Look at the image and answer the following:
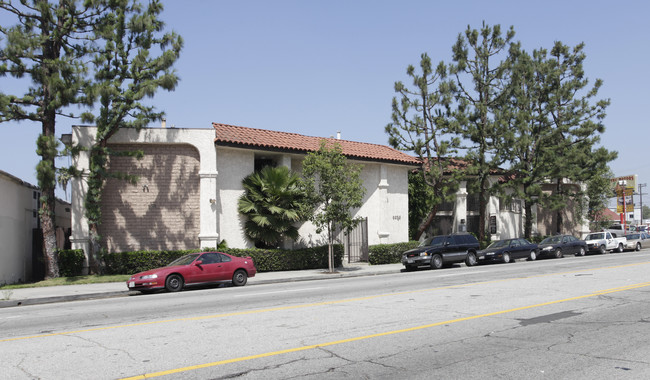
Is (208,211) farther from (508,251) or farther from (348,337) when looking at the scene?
(348,337)

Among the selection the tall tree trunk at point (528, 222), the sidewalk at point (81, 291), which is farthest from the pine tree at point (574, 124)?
the sidewalk at point (81, 291)

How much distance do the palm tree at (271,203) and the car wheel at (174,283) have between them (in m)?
→ 7.52

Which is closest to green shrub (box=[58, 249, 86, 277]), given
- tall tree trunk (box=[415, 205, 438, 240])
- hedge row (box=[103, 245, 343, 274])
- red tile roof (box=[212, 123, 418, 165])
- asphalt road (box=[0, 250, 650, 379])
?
hedge row (box=[103, 245, 343, 274])

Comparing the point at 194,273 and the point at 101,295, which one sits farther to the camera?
the point at 194,273

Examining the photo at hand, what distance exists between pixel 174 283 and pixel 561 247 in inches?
990

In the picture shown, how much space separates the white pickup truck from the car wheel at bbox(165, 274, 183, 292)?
29.4 m

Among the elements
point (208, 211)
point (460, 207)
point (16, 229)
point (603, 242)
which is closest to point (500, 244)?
point (460, 207)

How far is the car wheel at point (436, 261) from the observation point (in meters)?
25.1

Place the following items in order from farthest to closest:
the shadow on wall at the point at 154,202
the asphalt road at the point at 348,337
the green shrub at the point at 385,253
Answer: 1. the green shrub at the point at 385,253
2. the shadow on wall at the point at 154,202
3. the asphalt road at the point at 348,337

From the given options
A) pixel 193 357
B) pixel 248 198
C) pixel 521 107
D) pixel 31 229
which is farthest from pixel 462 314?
pixel 521 107

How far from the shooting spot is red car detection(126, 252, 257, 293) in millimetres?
16297

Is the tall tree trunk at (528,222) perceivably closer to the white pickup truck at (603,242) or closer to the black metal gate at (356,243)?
the white pickup truck at (603,242)

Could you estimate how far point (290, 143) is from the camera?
87.9ft

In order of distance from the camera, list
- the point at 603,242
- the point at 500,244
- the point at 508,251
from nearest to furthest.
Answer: the point at 508,251 < the point at 500,244 < the point at 603,242
